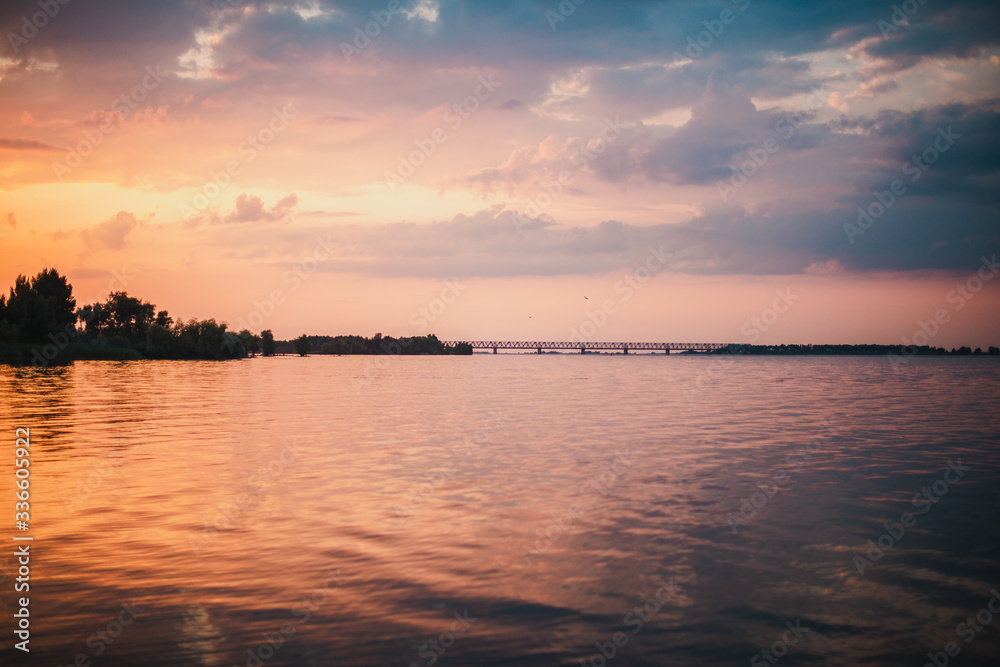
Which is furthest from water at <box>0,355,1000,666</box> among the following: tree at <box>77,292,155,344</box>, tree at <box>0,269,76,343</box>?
tree at <box>77,292,155,344</box>

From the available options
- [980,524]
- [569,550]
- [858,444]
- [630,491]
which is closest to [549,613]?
[569,550]

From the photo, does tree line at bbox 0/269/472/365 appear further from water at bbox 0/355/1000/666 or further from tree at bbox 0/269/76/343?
water at bbox 0/355/1000/666

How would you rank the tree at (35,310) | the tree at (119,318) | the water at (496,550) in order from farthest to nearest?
the tree at (119,318) → the tree at (35,310) → the water at (496,550)

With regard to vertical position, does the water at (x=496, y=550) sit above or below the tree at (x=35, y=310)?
below

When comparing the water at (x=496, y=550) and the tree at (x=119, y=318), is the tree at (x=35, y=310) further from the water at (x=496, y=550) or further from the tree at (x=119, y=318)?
the water at (x=496, y=550)

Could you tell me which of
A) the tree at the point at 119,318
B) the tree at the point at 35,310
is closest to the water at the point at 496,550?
the tree at the point at 35,310

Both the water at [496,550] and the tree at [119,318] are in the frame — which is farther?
the tree at [119,318]

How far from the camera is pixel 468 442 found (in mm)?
30719

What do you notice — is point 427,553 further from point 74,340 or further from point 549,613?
point 74,340

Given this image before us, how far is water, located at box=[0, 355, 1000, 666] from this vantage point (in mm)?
9461

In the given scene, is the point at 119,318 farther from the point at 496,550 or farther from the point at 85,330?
the point at 496,550

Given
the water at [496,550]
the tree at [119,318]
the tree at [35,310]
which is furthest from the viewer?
the tree at [119,318]

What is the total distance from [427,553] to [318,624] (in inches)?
157

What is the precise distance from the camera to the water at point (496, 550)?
9.46 metres
